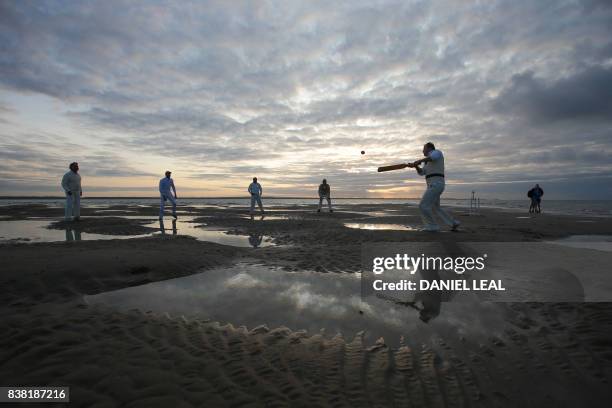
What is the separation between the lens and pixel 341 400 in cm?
214

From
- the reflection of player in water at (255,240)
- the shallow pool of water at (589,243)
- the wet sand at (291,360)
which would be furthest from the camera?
the reflection of player in water at (255,240)

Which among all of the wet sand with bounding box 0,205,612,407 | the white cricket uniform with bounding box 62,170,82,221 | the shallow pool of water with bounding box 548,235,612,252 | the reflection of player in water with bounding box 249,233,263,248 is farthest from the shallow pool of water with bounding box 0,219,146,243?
the shallow pool of water with bounding box 548,235,612,252

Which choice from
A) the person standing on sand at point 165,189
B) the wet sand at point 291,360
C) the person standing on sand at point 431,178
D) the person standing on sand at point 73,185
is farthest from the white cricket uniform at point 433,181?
the person standing on sand at point 73,185

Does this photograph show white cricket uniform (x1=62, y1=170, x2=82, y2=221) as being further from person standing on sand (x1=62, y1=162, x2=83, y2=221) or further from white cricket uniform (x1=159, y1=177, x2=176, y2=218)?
white cricket uniform (x1=159, y1=177, x2=176, y2=218)

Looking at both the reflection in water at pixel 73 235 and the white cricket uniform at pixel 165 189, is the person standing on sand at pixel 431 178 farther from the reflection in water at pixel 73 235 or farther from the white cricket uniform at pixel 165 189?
the white cricket uniform at pixel 165 189

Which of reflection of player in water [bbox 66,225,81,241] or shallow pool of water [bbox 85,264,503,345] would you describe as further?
reflection of player in water [bbox 66,225,81,241]

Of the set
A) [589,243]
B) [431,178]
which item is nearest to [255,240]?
[431,178]

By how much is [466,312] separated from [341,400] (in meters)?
2.43

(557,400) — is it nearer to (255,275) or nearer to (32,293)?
(255,275)

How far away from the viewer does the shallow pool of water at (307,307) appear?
3.32 meters

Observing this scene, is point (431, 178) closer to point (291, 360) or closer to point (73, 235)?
point (291, 360)

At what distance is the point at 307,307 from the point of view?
13.0ft

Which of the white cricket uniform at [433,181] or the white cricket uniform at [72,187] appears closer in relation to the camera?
the white cricket uniform at [433,181]

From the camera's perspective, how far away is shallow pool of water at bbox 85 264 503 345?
10.9ft
